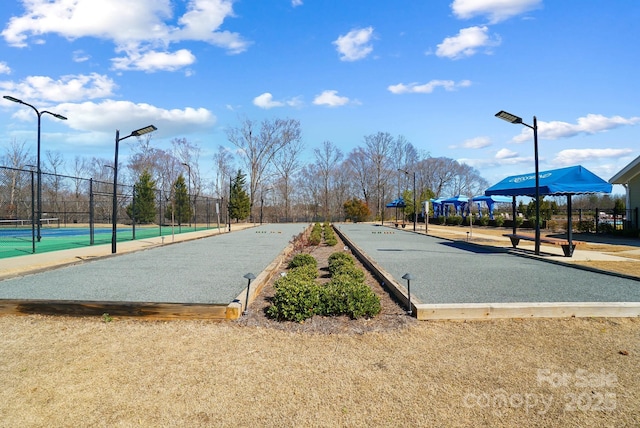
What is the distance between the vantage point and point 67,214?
29078 millimetres

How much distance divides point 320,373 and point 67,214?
3157cm

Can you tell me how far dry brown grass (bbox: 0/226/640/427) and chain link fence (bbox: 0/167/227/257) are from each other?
10733mm

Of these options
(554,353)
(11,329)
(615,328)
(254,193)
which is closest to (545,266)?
(615,328)

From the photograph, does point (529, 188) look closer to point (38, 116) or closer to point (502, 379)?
point (502, 379)

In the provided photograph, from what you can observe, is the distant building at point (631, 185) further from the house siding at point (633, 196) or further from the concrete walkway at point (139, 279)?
the concrete walkway at point (139, 279)

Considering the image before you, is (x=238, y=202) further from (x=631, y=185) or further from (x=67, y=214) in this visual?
(x=631, y=185)

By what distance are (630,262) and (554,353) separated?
26.7 ft

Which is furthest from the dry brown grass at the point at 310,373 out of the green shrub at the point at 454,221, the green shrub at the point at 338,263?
the green shrub at the point at 454,221

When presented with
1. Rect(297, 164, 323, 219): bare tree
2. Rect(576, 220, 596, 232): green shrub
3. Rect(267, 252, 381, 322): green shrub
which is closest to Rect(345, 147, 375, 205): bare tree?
Rect(297, 164, 323, 219): bare tree

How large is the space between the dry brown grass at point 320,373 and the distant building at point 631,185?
18876 mm

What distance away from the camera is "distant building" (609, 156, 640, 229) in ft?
64.3

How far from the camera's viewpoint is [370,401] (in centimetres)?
297

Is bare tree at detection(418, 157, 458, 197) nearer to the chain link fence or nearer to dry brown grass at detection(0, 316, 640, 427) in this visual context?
the chain link fence

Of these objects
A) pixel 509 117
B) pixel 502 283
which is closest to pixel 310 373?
pixel 502 283
